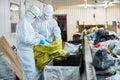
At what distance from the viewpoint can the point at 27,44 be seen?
11.8 feet

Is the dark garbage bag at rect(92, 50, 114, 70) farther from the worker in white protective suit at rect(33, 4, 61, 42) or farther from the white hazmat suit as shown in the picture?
the worker in white protective suit at rect(33, 4, 61, 42)

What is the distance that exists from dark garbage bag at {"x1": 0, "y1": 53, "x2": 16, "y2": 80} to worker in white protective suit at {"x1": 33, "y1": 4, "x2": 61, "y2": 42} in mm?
2717

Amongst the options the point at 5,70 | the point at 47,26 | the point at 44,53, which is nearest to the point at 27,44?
the point at 44,53

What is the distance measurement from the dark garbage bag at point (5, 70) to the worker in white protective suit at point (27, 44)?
3.63ft

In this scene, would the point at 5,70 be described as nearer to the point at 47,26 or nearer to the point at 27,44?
the point at 27,44

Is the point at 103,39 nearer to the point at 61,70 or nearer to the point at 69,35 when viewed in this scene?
the point at 61,70

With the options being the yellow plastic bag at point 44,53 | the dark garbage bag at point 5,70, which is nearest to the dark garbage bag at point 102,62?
the dark garbage bag at point 5,70

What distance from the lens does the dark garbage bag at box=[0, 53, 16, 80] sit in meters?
2.33

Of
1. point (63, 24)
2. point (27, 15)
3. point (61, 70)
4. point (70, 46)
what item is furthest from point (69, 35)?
point (61, 70)

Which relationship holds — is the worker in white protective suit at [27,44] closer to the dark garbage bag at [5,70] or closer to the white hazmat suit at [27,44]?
the white hazmat suit at [27,44]

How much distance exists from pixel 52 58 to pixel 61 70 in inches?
29.6

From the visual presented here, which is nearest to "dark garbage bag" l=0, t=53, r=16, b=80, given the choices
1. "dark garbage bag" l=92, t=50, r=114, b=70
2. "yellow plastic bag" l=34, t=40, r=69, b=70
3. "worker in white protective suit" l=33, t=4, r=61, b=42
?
"dark garbage bag" l=92, t=50, r=114, b=70

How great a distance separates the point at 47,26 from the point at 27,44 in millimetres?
1813

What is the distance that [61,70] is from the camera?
2922mm
